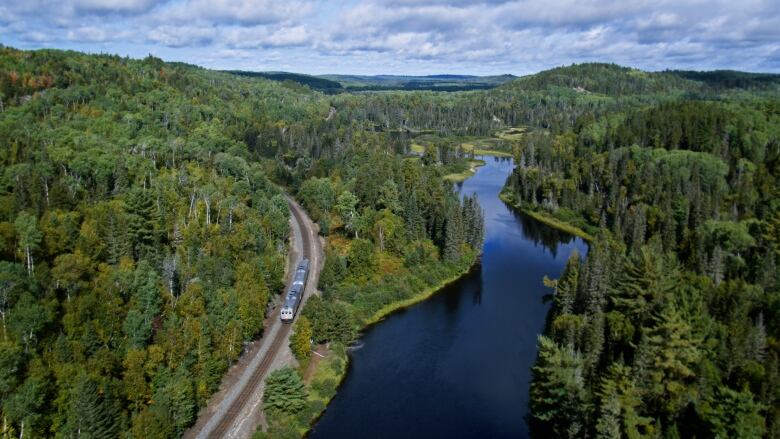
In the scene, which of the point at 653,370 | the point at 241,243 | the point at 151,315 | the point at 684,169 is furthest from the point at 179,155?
the point at 684,169

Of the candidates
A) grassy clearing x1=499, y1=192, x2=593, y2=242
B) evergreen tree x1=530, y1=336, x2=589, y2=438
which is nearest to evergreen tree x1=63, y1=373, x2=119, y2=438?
evergreen tree x1=530, y1=336, x2=589, y2=438

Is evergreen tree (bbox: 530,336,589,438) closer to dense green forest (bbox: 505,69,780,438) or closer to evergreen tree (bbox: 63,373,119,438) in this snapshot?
dense green forest (bbox: 505,69,780,438)

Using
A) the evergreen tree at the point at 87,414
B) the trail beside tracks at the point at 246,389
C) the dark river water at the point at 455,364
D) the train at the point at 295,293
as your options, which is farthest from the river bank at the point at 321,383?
the evergreen tree at the point at 87,414

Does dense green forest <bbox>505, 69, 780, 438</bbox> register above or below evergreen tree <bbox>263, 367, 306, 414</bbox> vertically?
above

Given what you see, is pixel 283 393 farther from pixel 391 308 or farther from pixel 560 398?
pixel 391 308

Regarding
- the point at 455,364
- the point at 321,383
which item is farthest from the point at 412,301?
the point at 321,383

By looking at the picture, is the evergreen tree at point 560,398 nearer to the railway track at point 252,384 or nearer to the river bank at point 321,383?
the river bank at point 321,383
